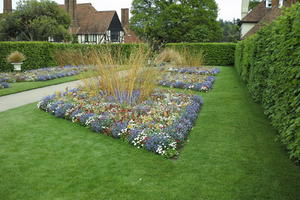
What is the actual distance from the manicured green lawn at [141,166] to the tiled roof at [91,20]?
29143mm

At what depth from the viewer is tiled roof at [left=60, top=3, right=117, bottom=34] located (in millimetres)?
32438

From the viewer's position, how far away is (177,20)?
28.3 meters

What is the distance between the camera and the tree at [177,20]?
1117 inches

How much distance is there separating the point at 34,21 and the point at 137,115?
902 inches

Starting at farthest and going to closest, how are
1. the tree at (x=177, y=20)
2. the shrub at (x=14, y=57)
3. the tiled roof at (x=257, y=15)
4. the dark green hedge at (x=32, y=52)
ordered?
the tree at (x=177, y=20) → the tiled roof at (x=257, y=15) → the dark green hedge at (x=32, y=52) → the shrub at (x=14, y=57)

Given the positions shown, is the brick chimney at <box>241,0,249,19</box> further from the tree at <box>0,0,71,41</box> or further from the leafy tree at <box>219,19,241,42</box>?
the tree at <box>0,0,71,41</box>

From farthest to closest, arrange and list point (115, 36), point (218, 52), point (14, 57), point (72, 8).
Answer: point (115, 36) < point (72, 8) < point (218, 52) < point (14, 57)

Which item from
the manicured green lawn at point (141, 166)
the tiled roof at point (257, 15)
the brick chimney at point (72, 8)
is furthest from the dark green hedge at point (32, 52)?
the tiled roof at point (257, 15)

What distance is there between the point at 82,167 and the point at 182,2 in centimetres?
2884

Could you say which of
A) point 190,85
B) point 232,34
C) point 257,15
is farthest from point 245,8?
point 190,85

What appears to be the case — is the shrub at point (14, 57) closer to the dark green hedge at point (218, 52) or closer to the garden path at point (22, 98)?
the garden path at point (22, 98)

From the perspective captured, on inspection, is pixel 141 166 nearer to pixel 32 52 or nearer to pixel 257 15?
pixel 32 52

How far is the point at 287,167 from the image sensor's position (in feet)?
10.8

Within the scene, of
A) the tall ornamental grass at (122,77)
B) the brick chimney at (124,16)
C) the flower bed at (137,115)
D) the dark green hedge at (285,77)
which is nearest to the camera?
the dark green hedge at (285,77)
